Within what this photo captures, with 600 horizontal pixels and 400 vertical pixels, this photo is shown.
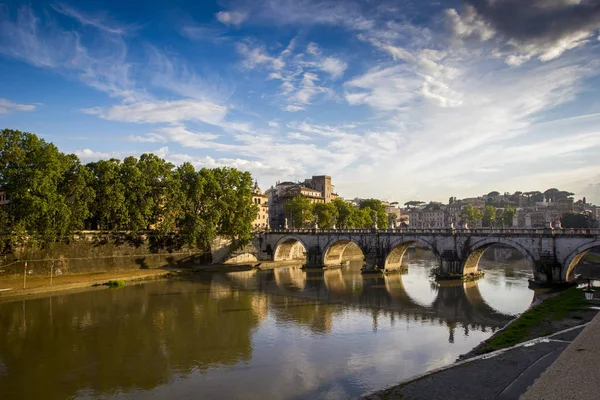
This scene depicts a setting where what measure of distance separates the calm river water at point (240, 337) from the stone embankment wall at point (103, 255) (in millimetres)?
9032

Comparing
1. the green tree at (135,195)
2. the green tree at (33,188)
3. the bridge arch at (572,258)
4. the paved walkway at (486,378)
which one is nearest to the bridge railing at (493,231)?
the bridge arch at (572,258)

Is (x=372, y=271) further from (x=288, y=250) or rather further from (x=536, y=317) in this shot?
(x=536, y=317)

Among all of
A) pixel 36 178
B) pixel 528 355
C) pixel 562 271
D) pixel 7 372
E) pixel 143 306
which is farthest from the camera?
pixel 36 178

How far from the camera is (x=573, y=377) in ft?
36.4

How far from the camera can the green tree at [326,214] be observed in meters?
76.2

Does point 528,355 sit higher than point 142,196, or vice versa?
point 142,196

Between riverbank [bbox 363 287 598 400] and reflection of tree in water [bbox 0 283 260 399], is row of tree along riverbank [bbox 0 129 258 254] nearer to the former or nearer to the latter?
reflection of tree in water [bbox 0 283 260 399]

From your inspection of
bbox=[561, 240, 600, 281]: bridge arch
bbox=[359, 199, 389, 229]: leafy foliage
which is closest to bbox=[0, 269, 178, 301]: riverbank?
bbox=[561, 240, 600, 281]: bridge arch

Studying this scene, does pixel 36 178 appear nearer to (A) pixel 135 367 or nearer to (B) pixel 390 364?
(A) pixel 135 367

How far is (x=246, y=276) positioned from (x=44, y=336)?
2839 cm

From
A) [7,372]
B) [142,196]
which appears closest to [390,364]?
[7,372]

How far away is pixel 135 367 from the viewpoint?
19.6 m

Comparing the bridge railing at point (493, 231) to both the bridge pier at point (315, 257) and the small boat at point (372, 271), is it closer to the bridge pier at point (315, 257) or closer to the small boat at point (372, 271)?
the bridge pier at point (315, 257)

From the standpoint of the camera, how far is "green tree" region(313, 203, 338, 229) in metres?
76.2
